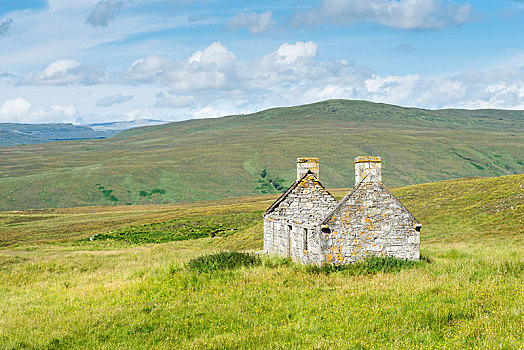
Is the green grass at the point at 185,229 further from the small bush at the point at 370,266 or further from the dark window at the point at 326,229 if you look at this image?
the small bush at the point at 370,266

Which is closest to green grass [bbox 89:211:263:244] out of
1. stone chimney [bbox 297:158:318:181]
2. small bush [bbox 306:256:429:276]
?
stone chimney [bbox 297:158:318:181]

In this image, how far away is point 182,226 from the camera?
61.5m

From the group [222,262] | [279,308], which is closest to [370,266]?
[279,308]

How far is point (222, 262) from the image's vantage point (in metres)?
17.4

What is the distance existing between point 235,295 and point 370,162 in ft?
24.7

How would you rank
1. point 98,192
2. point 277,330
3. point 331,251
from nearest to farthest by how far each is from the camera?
point 277,330 → point 331,251 → point 98,192

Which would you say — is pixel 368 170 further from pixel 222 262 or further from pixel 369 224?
pixel 222 262

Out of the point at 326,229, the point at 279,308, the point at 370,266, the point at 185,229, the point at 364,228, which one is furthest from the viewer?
the point at 185,229

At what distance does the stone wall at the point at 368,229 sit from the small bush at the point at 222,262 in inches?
124

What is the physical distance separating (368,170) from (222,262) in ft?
21.3

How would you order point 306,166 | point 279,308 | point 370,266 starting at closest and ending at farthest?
point 279,308, point 370,266, point 306,166

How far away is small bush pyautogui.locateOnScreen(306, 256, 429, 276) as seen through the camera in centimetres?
1545

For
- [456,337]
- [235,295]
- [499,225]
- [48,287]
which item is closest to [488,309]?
[456,337]

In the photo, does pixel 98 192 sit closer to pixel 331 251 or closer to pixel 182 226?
pixel 182 226
